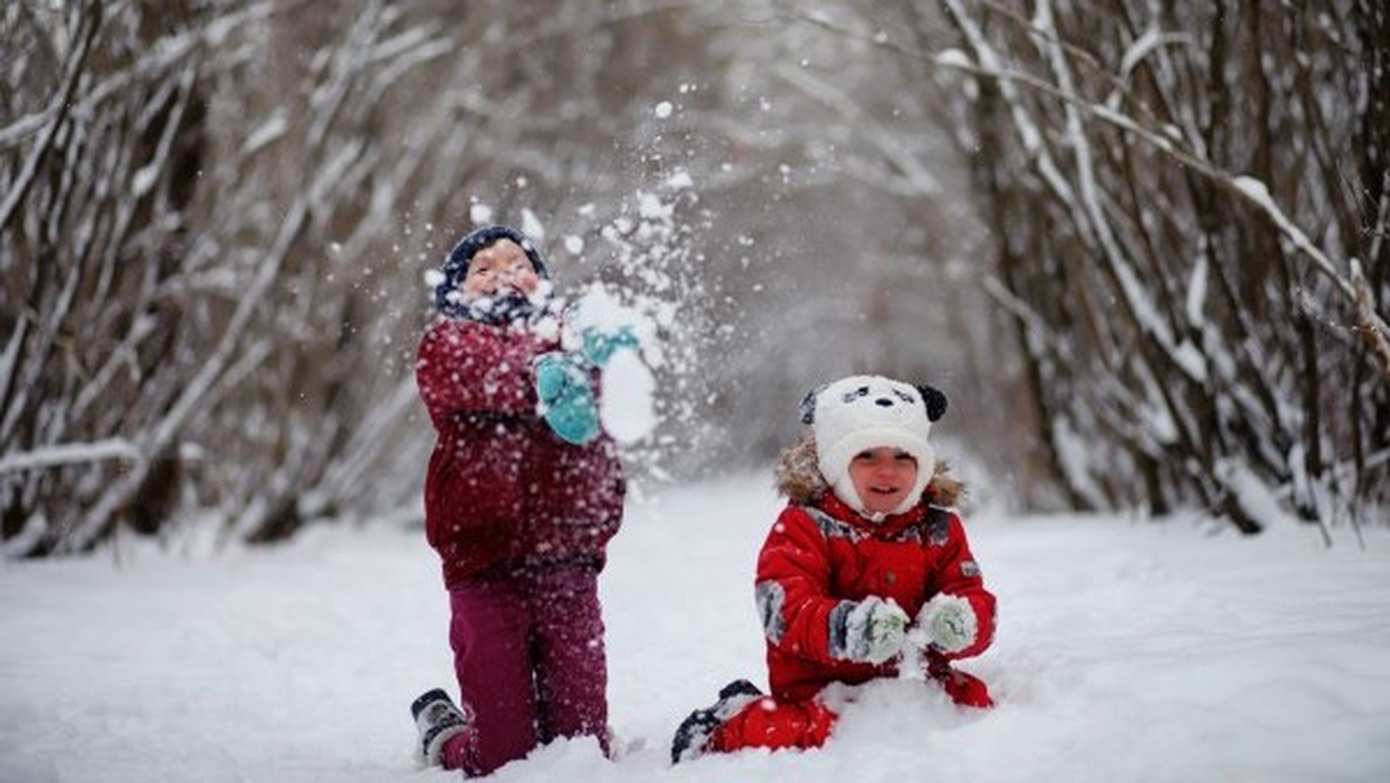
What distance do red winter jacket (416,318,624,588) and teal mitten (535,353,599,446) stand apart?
0.12 meters

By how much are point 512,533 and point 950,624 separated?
819 mm

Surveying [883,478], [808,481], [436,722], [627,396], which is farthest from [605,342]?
[436,722]

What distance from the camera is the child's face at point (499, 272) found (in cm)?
241

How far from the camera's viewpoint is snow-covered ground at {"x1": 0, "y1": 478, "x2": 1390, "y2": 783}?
5.70ft

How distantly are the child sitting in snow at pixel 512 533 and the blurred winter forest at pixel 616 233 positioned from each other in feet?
1.42

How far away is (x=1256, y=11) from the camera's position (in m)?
3.25

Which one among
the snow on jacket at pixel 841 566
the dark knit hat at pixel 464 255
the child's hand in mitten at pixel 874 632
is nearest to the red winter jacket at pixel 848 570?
the snow on jacket at pixel 841 566

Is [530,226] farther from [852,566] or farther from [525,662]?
[852,566]

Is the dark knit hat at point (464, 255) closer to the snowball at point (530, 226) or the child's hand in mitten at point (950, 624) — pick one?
the snowball at point (530, 226)

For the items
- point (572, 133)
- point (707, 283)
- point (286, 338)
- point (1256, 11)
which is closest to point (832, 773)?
point (707, 283)

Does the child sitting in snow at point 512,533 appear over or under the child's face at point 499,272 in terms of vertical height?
under

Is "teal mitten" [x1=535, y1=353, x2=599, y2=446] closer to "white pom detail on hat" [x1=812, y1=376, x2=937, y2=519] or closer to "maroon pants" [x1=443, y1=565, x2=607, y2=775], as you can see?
"maroon pants" [x1=443, y1=565, x2=607, y2=775]

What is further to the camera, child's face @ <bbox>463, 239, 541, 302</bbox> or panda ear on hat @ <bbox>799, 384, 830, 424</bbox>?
child's face @ <bbox>463, 239, 541, 302</bbox>

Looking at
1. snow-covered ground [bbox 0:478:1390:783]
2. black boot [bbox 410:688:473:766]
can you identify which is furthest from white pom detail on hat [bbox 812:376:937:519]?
black boot [bbox 410:688:473:766]
